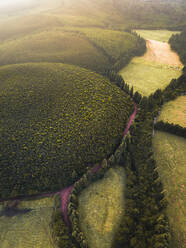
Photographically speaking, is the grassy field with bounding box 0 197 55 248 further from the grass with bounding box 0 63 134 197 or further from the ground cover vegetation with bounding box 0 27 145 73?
the ground cover vegetation with bounding box 0 27 145 73

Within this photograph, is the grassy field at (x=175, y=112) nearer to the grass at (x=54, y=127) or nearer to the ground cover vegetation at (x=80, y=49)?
the grass at (x=54, y=127)

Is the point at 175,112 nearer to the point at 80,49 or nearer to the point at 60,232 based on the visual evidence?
the point at 60,232

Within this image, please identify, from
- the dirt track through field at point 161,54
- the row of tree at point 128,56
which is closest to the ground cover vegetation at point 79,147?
the row of tree at point 128,56

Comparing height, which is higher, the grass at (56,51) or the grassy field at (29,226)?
the grass at (56,51)

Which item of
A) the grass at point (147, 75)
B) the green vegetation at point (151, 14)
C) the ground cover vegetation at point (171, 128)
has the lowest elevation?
the ground cover vegetation at point (171, 128)

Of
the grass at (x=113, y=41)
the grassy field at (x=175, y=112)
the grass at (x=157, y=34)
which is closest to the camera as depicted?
the grassy field at (x=175, y=112)

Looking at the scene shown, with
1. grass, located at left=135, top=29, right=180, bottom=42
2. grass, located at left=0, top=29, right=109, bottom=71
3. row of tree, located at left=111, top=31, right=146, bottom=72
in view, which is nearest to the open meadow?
row of tree, located at left=111, top=31, right=146, bottom=72
